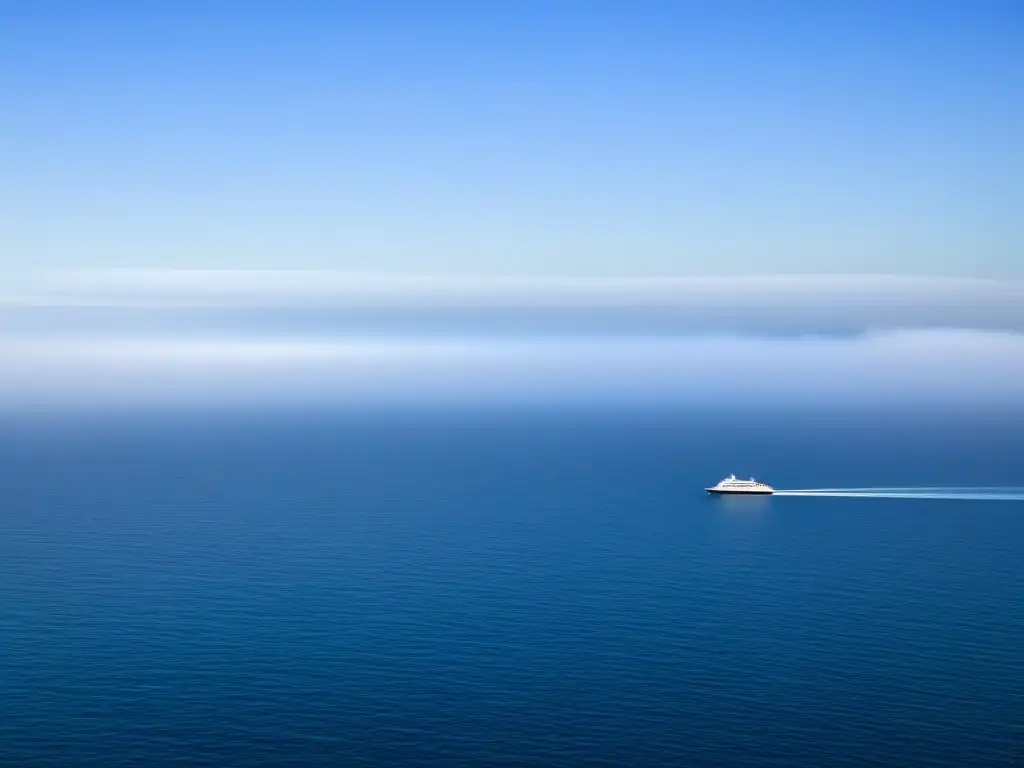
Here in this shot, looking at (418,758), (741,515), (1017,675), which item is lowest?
(418,758)

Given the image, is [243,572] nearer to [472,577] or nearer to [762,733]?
[472,577]

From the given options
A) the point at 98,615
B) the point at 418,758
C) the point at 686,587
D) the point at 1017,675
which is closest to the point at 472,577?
the point at 686,587

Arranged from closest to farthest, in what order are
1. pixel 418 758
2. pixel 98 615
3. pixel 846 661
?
1. pixel 418 758
2. pixel 846 661
3. pixel 98 615

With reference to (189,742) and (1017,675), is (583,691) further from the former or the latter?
(1017,675)

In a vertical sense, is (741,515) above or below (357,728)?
above

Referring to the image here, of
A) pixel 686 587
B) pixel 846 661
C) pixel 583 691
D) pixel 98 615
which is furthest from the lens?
pixel 686 587

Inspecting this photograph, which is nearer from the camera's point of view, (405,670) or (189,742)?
(189,742)
